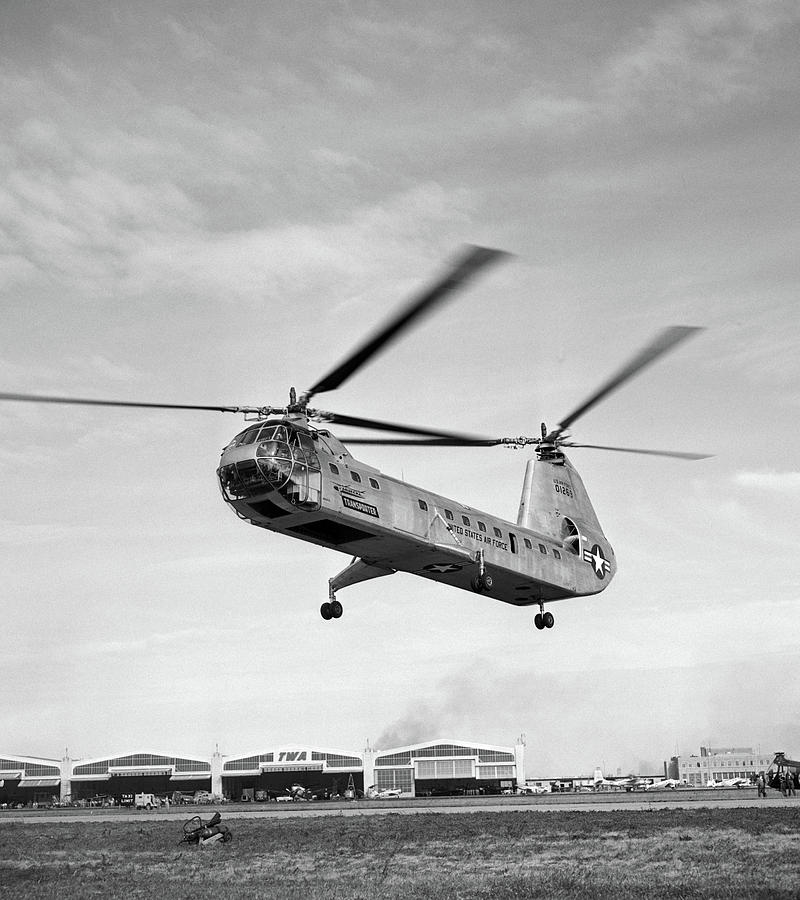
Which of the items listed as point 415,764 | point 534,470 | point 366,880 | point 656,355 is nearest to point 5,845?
point 366,880

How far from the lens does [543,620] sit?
1622 inches

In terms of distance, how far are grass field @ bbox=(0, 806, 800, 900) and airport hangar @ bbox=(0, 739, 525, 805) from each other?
76329mm

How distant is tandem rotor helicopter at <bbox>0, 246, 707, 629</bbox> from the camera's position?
29406 mm

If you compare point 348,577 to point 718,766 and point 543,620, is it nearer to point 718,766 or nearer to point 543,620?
point 543,620

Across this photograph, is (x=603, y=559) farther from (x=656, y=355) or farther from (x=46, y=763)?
(x=46, y=763)

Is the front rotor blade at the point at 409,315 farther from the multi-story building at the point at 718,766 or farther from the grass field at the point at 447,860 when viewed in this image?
the multi-story building at the point at 718,766

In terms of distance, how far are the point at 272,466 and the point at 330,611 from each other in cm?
847

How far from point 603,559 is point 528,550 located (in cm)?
642

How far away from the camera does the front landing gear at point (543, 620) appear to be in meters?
41.0

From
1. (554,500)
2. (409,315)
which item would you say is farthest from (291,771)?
(409,315)

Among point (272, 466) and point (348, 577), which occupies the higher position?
point (272, 466)

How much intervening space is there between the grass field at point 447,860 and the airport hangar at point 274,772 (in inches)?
Result: 3005

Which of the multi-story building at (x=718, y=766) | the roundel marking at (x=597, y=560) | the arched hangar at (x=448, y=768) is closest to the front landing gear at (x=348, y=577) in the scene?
the roundel marking at (x=597, y=560)

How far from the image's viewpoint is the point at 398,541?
33.7 m
